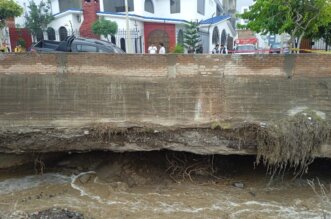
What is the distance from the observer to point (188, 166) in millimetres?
8086

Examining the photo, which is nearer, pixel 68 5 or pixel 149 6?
pixel 149 6

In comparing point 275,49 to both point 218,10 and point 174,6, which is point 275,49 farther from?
point 218,10

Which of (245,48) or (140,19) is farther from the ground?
(140,19)

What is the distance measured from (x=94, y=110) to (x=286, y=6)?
6.89 meters

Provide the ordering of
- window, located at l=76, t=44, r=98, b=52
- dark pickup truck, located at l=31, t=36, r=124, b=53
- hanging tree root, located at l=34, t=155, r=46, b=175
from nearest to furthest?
hanging tree root, located at l=34, t=155, r=46, b=175 → dark pickup truck, located at l=31, t=36, r=124, b=53 → window, located at l=76, t=44, r=98, b=52

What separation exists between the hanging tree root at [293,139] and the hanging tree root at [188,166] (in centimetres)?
136

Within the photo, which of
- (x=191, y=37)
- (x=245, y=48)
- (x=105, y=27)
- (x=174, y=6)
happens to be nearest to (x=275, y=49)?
(x=245, y=48)

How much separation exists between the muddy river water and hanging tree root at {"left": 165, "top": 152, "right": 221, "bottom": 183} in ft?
0.12

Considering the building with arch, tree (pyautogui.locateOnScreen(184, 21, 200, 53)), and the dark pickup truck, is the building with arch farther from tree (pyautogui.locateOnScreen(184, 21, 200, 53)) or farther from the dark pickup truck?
the dark pickup truck

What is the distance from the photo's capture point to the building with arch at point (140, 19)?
22.2m

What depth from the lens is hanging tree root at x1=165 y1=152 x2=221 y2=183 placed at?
8.00 meters

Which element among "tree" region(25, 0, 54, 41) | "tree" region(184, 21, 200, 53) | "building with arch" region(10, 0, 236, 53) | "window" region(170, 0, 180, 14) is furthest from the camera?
"window" region(170, 0, 180, 14)

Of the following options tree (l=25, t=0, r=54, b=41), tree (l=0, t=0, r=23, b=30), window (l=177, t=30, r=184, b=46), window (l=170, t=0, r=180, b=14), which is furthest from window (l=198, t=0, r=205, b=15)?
tree (l=0, t=0, r=23, b=30)

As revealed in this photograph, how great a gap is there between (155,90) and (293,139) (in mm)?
3257
